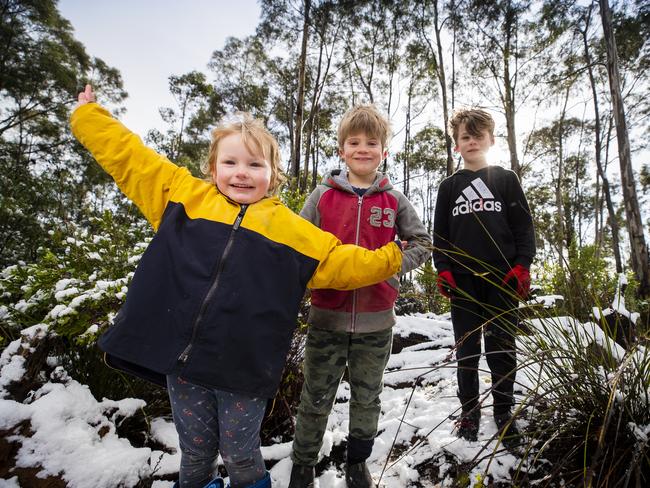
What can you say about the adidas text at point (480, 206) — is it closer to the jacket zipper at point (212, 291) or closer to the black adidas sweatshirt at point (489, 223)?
the black adidas sweatshirt at point (489, 223)

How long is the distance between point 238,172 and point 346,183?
55cm

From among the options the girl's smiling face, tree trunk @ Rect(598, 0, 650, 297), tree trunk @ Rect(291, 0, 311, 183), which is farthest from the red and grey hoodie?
tree trunk @ Rect(598, 0, 650, 297)

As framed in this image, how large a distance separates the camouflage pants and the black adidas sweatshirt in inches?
23.1

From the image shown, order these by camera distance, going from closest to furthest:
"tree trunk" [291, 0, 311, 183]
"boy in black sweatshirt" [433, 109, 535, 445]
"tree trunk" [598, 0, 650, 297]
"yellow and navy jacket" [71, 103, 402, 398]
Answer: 1. "yellow and navy jacket" [71, 103, 402, 398]
2. "boy in black sweatshirt" [433, 109, 535, 445]
3. "tree trunk" [598, 0, 650, 297]
4. "tree trunk" [291, 0, 311, 183]

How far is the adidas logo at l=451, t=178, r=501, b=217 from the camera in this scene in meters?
1.74

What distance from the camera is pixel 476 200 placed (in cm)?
177

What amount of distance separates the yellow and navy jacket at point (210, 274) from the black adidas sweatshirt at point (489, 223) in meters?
0.71

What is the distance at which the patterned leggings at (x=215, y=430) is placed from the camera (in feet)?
3.63

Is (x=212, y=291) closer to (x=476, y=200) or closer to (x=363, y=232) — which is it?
(x=363, y=232)

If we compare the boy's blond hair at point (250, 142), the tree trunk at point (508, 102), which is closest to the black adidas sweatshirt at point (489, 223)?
the boy's blond hair at point (250, 142)

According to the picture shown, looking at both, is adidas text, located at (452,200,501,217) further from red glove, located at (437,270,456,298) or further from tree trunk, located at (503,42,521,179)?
tree trunk, located at (503,42,521,179)

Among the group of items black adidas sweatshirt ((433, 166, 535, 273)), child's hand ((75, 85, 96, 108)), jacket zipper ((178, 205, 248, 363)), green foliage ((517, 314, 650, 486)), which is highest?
child's hand ((75, 85, 96, 108))

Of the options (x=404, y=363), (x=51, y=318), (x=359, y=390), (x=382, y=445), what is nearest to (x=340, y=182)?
(x=359, y=390)

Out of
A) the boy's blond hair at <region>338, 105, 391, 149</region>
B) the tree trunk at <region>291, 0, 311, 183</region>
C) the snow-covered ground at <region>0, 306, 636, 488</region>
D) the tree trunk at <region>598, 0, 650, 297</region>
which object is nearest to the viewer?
the snow-covered ground at <region>0, 306, 636, 488</region>
